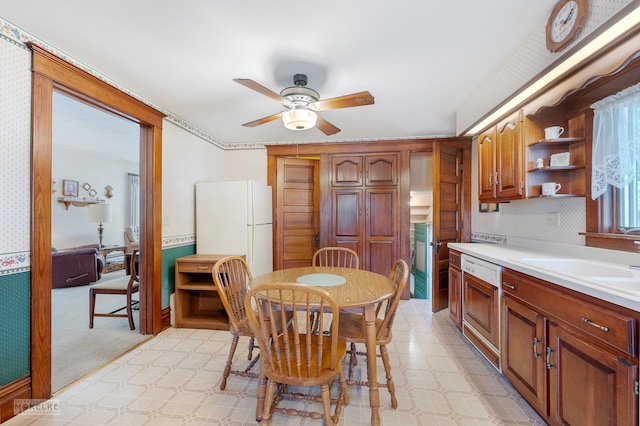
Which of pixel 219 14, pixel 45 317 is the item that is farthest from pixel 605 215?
pixel 45 317

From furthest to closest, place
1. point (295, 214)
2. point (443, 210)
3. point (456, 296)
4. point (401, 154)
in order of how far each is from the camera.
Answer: point (295, 214), point (401, 154), point (443, 210), point (456, 296)

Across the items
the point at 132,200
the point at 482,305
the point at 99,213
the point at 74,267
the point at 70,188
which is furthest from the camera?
the point at 132,200

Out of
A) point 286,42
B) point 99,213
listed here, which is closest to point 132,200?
point 99,213

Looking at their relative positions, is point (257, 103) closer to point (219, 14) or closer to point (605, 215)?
point (219, 14)

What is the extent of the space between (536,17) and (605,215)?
1331 mm

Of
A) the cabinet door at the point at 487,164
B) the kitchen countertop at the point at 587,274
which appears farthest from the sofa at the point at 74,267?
the cabinet door at the point at 487,164

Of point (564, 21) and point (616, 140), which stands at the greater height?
point (564, 21)

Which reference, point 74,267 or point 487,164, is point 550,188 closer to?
point 487,164

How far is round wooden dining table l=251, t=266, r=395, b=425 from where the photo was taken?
4.90 feet

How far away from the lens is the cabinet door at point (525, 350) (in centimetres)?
146

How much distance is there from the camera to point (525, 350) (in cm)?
161

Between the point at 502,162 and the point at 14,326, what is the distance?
3.66 meters

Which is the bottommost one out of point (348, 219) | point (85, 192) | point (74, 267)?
point (74, 267)

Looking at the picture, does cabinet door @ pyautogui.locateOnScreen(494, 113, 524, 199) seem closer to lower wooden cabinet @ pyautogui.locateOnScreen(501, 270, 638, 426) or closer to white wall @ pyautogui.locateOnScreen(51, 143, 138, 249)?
lower wooden cabinet @ pyautogui.locateOnScreen(501, 270, 638, 426)
